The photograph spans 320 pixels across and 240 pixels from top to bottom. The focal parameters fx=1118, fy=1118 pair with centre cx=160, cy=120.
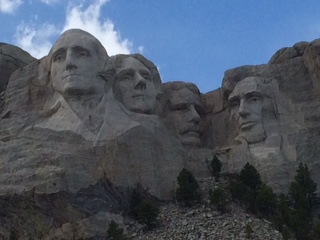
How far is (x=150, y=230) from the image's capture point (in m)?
22.6

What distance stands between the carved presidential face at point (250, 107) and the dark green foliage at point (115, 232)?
489 cm

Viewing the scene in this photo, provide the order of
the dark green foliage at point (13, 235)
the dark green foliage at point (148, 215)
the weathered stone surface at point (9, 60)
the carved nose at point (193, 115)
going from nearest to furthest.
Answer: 1. the dark green foliage at point (13, 235)
2. the dark green foliage at point (148, 215)
3. the weathered stone surface at point (9, 60)
4. the carved nose at point (193, 115)

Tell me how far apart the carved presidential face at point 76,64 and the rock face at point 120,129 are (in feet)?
Answer: 0.09

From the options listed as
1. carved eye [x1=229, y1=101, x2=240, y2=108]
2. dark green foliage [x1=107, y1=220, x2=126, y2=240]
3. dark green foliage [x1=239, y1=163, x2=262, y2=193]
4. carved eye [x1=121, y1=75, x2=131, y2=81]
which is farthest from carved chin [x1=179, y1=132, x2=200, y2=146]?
dark green foliage [x1=107, y1=220, x2=126, y2=240]

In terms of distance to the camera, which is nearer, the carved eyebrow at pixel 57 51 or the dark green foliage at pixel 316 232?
the dark green foliage at pixel 316 232

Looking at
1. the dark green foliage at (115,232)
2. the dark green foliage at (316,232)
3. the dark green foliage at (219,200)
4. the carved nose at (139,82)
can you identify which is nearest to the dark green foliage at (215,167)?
the dark green foliage at (219,200)

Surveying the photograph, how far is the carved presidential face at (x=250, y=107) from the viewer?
25.7 meters

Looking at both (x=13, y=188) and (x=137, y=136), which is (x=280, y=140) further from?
(x=13, y=188)

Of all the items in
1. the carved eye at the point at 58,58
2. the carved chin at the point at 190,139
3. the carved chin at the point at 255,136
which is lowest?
the carved chin at the point at 255,136

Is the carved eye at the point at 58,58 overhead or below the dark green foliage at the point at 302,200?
overhead

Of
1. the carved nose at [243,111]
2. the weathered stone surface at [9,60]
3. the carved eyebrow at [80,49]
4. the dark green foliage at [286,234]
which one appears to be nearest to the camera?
the dark green foliage at [286,234]

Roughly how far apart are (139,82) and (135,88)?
0.55ft

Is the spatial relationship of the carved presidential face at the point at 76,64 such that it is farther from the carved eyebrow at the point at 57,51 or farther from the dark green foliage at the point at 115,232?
the dark green foliage at the point at 115,232

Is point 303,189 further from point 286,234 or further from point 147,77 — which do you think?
point 147,77
